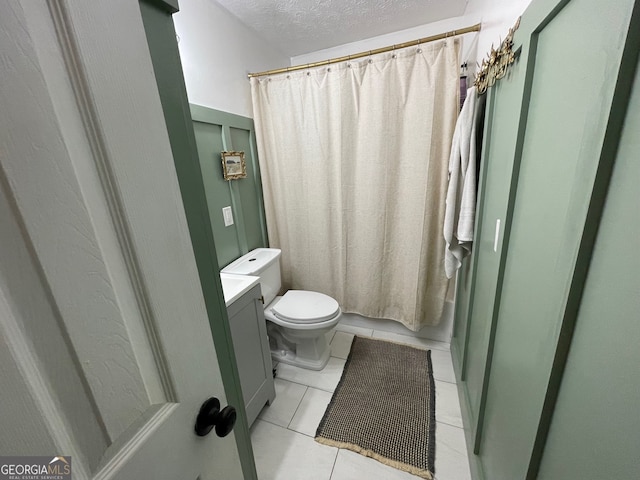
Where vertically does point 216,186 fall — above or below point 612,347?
above

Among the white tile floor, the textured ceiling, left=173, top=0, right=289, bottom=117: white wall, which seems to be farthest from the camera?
the textured ceiling

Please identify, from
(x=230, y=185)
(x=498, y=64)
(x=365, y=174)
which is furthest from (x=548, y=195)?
(x=230, y=185)

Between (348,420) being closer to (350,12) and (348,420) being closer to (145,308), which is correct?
(145,308)

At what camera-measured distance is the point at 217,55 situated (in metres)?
1.53

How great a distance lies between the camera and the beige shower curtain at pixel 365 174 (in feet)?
5.16

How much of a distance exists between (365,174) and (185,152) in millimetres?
1411

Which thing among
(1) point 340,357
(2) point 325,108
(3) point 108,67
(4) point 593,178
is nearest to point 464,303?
(1) point 340,357

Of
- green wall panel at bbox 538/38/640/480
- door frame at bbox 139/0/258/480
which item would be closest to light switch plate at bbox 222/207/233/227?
door frame at bbox 139/0/258/480

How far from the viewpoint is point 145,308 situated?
0.37 m

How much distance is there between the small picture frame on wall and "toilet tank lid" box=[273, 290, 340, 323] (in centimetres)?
93

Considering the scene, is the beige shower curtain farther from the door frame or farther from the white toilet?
the door frame

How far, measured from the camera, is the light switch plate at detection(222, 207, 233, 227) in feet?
5.48

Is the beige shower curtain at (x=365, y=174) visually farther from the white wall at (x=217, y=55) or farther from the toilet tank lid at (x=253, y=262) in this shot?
the toilet tank lid at (x=253, y=262)

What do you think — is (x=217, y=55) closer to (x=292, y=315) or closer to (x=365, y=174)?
(x=365, y=174)
